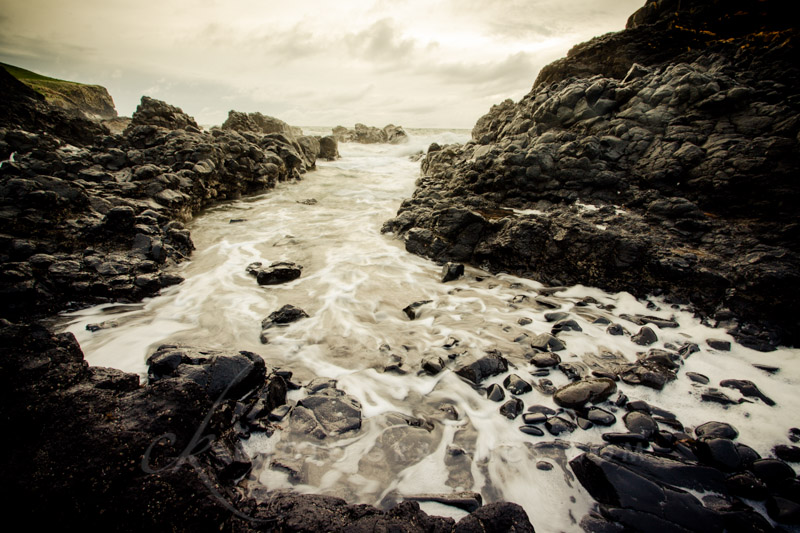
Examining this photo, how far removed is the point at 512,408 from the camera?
348cm

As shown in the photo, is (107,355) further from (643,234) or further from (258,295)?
(643,234)

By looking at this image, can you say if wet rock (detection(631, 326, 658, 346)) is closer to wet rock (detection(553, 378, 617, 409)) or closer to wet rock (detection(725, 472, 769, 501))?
wet rock (detection(553, 378, 617, 409))

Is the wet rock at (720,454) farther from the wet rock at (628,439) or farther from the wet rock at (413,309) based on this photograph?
the wet rock at (413,309)

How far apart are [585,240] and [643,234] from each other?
130cm

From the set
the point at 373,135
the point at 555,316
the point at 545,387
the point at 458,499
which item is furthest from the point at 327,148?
the point at 458,499

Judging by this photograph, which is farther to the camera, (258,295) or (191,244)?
(191,244)

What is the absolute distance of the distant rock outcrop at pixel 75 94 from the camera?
49825mm

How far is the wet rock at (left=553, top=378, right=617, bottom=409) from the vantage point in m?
3.45

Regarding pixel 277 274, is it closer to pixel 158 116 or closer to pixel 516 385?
pixel 516 385

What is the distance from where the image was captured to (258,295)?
21.6ft

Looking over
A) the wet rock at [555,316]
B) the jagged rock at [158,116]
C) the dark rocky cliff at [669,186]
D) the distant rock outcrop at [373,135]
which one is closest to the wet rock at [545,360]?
the wet rock at [555,316]

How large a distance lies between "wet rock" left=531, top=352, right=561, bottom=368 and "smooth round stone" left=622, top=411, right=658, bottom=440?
974mm

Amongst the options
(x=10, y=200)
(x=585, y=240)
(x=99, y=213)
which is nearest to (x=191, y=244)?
(x=99, y=213)

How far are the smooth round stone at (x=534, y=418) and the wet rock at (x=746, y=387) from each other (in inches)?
96.6
